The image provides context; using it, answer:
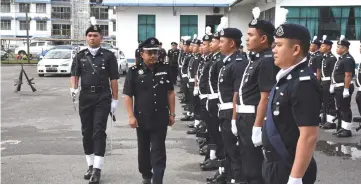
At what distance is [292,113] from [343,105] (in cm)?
710

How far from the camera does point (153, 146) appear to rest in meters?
5.62

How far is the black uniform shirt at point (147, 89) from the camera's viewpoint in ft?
18.6

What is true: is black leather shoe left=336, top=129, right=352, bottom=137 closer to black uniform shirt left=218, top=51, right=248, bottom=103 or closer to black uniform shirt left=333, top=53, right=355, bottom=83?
black uniform shirt left=333, top=53, right=355, bottom=83

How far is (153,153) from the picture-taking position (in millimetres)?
5609

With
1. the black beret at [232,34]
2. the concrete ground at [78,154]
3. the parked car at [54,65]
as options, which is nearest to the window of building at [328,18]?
the parked car at [54,65]

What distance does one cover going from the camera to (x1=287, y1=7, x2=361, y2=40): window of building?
82.1 ft

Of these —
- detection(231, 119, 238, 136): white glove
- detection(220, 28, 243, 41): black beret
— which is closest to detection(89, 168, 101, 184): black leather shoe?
detection(231, 119, 238, 136): white glove

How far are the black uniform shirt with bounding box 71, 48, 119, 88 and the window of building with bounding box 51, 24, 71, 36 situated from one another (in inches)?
2646

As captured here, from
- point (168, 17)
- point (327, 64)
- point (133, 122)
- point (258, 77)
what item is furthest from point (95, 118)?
point (168, 17)

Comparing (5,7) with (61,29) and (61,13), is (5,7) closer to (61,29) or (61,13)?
(61,13)

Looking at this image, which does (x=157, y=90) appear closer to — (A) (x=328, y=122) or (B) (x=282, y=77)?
(B) (x=282, y=77)

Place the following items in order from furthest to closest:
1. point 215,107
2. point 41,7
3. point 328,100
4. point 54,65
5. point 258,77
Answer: point 41,7
point 54,65
point 328,100
point 215,107
point 258,77

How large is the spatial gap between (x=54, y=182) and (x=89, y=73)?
1.55m

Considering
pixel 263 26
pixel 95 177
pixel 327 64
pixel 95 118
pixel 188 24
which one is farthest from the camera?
pixel 188 24
